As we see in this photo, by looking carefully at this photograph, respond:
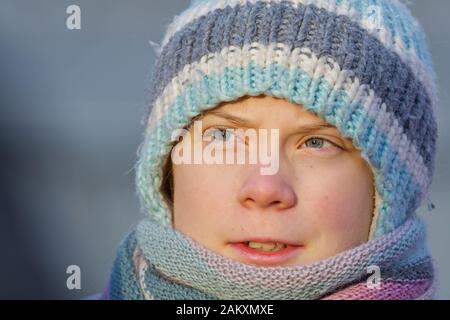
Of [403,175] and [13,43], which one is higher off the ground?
[13,43]

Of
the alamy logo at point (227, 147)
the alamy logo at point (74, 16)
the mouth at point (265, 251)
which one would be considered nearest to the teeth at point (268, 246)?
the mouth at point (265, 251)

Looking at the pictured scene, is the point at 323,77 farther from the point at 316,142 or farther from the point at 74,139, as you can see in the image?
the point at 74,139

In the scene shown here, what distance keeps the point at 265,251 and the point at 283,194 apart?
10cm

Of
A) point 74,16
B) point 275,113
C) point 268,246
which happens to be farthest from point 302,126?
point 74,16

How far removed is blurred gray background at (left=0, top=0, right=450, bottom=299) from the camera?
1.76 meters

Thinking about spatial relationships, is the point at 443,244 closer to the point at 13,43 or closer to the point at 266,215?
the point at 266,215

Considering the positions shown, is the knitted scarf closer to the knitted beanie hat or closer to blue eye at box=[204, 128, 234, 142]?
the knitted beanie hat

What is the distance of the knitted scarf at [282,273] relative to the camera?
1.27 metres

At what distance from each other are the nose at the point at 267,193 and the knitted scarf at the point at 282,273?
0.09 m

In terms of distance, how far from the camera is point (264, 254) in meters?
1.29

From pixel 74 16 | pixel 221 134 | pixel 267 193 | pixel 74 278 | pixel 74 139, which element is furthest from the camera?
pixel 74 139

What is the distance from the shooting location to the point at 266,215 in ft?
4.08
